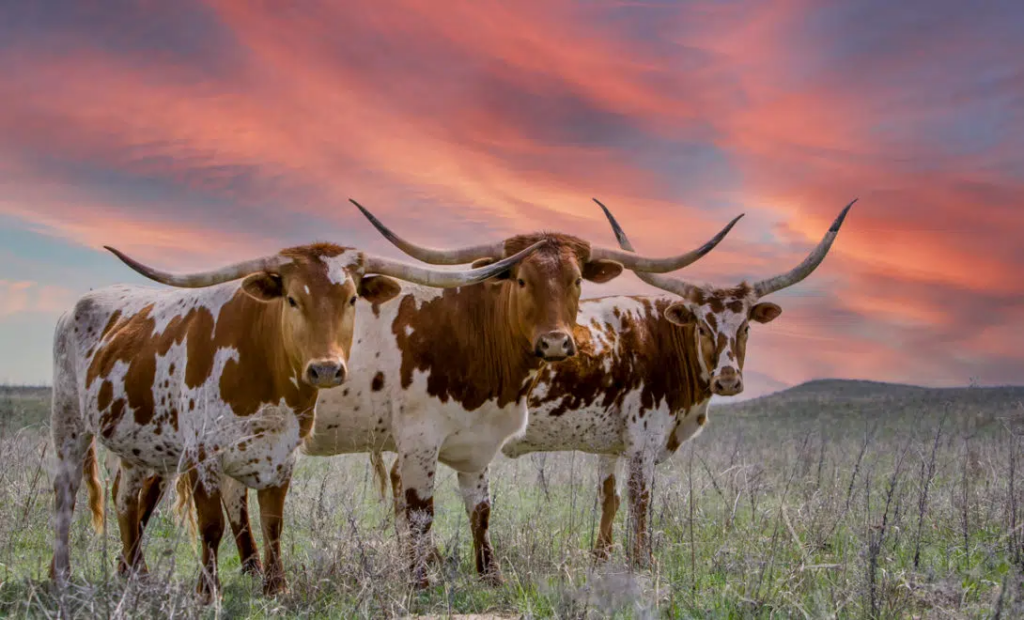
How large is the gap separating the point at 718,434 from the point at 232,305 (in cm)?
1656

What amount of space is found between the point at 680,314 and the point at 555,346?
2727 millimetres

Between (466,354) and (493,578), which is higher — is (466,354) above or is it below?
above

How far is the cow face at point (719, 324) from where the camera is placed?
763 centimetres

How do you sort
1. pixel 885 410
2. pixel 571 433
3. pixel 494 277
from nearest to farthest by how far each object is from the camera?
pixel 494 277
pixel 571 433
pixel 885 410

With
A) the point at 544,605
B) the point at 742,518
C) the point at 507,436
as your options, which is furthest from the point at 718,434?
the point at 544,605

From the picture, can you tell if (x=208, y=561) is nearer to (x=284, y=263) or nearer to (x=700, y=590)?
(x=284, y=263)

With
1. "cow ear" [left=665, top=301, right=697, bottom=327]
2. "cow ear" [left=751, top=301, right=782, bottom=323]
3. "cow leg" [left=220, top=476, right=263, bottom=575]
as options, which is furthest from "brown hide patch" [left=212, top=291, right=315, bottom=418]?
"cow ear" [left=751, top=301, right=782, bottom=323]

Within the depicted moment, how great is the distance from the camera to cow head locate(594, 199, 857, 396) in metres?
7.65

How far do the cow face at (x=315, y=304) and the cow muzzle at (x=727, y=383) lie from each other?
11.6ft

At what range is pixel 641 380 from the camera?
7.87 meters

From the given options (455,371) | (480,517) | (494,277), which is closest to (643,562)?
(480,517)

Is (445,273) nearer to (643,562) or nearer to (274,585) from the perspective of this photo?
(274,585)

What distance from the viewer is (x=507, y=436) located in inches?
256

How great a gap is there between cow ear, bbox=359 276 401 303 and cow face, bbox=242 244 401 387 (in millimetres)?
111
